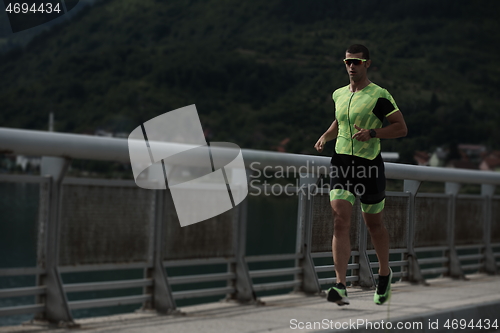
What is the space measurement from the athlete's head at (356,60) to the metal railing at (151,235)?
2.98 feet

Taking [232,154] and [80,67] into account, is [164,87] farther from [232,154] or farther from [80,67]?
[232,154]

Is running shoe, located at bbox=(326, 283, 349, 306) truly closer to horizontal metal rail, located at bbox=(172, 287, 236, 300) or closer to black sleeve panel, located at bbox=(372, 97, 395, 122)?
black sleeve panel, located at bbox=(372, 97, 395, 122)

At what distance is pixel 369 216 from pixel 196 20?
180 metres

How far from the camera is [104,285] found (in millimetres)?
5309

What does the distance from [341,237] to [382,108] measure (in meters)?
0.74

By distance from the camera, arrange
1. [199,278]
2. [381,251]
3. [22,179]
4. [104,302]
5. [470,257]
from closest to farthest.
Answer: [381,251]
[22,179]
[104,302]
[199,278]
[470,257]

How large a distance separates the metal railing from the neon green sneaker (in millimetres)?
60

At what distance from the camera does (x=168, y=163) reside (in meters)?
A: 5.70

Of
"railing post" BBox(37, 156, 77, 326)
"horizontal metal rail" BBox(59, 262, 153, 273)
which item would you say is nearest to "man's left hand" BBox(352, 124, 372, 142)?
"railing post" BBox(37, 156, 77, 326)

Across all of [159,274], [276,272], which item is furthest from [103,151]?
[276,272]

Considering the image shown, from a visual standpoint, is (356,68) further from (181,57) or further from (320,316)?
(181,57)

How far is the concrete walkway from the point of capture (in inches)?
193

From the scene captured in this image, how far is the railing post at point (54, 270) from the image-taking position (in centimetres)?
488

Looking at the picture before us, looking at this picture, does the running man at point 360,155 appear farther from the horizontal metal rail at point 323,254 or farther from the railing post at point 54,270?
the railing post at point 54,270
